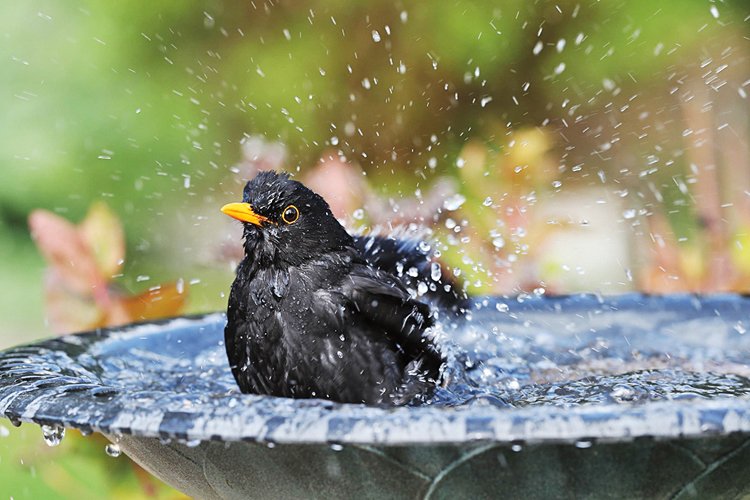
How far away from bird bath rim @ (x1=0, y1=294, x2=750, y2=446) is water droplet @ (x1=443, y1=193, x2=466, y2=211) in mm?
1837

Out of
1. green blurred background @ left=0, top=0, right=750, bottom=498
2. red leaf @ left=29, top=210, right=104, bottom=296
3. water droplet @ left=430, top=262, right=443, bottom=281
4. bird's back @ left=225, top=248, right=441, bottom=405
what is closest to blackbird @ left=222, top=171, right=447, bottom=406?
bird's back @ left=225, top=248, right=441, bottom=405

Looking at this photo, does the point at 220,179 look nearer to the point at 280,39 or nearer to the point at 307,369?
the point at 280,39

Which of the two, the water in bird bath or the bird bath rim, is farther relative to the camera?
the water in bird bath

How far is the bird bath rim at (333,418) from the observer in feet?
5.36

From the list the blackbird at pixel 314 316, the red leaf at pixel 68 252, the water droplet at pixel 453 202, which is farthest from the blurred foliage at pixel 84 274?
the water droplet at pixel 453 202

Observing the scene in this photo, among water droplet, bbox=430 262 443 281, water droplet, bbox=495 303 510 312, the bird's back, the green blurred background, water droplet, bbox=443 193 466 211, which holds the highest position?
the green blurred background

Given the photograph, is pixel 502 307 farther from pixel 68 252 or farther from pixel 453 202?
pixel 68 252

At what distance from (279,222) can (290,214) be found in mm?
36

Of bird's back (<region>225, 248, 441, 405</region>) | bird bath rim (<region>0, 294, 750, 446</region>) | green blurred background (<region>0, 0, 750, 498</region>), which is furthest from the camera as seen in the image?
green blurred background (<region>0, 0, 750, 498</region>)

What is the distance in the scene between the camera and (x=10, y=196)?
456 cm

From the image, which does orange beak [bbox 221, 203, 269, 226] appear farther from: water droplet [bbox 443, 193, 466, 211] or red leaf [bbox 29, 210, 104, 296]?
water droplet [bbox 443, 193, 466, 211]

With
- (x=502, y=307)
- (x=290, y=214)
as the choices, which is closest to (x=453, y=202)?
(x=502, y=307)

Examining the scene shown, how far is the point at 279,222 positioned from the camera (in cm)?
267

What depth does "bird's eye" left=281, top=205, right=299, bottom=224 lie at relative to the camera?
267 cm
